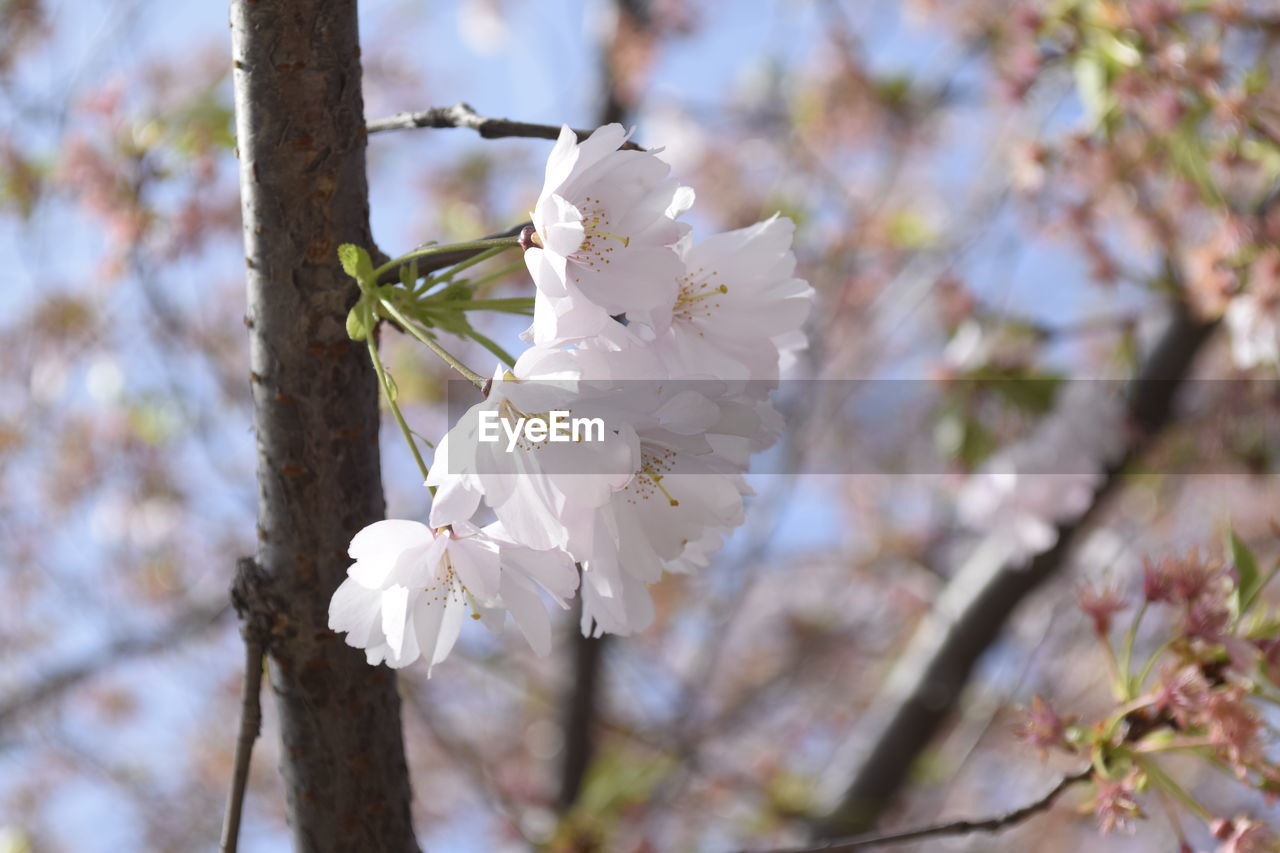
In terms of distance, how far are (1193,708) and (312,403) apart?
2.27 feet

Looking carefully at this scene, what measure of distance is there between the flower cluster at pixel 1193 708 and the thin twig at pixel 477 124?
57cm

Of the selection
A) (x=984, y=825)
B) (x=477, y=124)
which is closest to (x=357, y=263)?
(x=477, y=124)

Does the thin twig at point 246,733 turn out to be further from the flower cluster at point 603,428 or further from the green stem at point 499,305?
the green stem at point 499,305

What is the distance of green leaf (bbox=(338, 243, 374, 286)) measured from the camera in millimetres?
604

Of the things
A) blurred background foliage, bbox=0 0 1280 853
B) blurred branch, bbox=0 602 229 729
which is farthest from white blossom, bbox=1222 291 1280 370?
blurred branch, bbox=0 602 229 729

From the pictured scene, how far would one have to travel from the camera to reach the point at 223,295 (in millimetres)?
4238

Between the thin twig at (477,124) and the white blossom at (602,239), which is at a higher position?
the thin twig at (477,124)

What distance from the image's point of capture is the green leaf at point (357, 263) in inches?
23.8

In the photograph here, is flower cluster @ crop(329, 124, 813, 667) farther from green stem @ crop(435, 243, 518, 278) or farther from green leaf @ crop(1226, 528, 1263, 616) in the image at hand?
green leaf @ crop(1226, 528, 1263, 616)

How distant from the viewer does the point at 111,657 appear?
3096 millimetres

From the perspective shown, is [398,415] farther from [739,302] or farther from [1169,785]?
[1169,785]

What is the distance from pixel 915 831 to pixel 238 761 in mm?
507

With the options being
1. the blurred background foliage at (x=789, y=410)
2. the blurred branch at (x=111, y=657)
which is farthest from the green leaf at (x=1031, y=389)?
the blurred branch at (x=111, y=657)

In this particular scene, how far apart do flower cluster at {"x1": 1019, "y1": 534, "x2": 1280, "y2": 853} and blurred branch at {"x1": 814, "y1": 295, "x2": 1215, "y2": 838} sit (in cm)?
143
